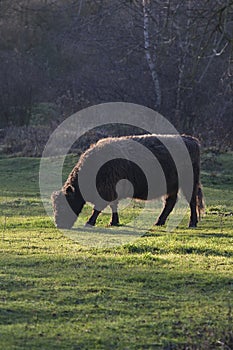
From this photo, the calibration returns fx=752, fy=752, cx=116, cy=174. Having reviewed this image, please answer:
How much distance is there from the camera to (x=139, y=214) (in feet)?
55.7

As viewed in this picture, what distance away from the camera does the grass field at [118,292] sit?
7.05 metres

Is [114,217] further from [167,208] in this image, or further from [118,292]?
[118,292]

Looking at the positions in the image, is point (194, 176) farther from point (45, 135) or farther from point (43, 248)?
point (45, 135)

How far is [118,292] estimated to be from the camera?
8.66 meters

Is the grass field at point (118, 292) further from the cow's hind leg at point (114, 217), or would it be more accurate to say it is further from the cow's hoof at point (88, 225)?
the cow's hind leg at point (114, 217)

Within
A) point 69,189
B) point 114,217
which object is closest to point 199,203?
point 114,217

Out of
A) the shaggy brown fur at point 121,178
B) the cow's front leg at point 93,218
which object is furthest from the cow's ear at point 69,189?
the cow's front leg at point 93,218

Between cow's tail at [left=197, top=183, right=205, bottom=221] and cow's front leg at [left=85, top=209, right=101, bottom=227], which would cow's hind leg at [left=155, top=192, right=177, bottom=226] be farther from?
cow's front leg at [left=85, top=209, right=101, bottom=227]

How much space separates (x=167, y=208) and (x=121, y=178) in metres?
1.17

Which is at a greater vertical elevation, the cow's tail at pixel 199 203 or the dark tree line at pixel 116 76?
the dark tree line at pixel 116 76

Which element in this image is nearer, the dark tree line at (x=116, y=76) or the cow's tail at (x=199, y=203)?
the cow's tail at (x=199, y=203)

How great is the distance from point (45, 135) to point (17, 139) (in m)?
1.20

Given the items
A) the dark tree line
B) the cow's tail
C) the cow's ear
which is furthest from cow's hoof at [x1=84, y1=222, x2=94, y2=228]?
the dark tree line

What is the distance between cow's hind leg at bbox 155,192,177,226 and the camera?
1504cm
